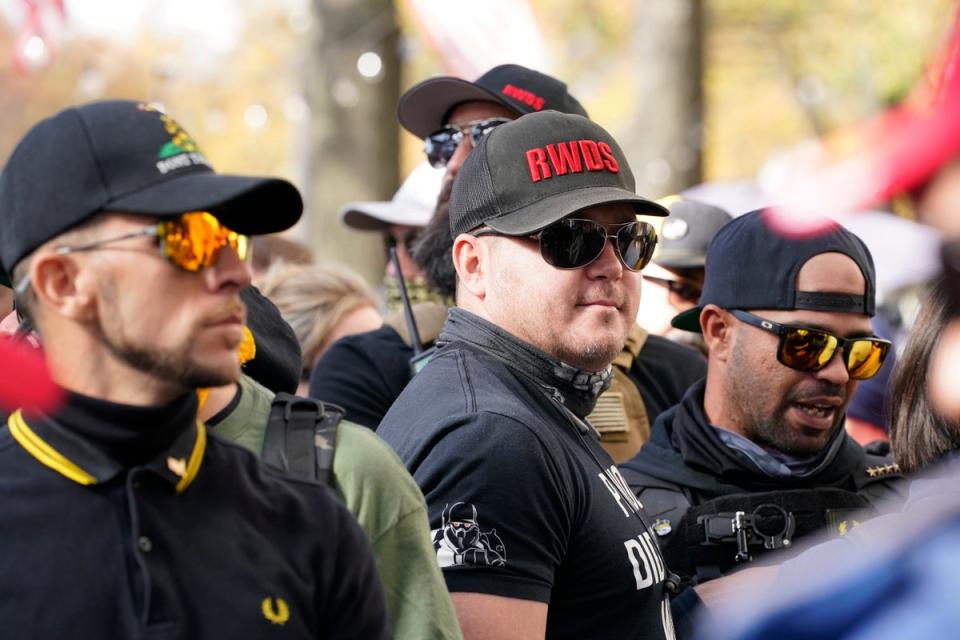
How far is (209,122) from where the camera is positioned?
25.0 meters

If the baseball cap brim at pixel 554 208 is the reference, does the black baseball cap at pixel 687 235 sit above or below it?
below

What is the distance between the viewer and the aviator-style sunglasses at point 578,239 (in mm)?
3369

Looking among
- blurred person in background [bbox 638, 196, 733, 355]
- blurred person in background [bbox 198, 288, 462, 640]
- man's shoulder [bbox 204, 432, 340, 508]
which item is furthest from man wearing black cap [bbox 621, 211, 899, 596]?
man's shoulder [bbox 204, 432, 340, 508]

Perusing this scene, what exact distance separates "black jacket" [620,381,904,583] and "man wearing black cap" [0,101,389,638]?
159cm

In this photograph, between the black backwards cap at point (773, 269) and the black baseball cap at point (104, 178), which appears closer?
the black baseball cap at point (104, 178)

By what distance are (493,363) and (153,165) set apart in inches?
44.7

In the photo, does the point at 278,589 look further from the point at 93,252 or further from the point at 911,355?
the point at 911,355

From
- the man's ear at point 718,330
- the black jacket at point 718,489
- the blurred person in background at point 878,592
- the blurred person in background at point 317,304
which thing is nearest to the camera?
the blurred person in background at point 878,592

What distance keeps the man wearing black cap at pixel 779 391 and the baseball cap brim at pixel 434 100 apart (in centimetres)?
109

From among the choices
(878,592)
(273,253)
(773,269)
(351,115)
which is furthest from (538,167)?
(351,115)

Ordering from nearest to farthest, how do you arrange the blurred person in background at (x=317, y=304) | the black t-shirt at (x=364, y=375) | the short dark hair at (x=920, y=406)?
the short dark hair at (x=920, y=406), the black t-shirt at (x=364, y=375), the blurred person in background at (x=317, y=304)

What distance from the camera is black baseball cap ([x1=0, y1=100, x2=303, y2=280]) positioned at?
2.33m

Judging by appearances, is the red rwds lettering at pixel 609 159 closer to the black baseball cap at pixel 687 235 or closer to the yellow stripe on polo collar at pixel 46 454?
the yellow stripe on polo collar at pixel 46 454

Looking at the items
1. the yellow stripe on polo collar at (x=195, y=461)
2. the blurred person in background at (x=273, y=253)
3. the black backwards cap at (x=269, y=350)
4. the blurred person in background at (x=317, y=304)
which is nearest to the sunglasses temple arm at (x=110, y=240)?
the yellow stripe on polo collar at (x=195, y=461)
